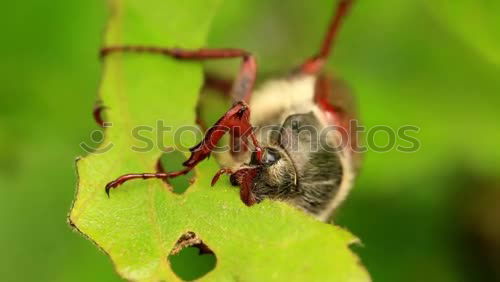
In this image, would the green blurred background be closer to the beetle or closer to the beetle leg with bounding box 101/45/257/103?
the beetle

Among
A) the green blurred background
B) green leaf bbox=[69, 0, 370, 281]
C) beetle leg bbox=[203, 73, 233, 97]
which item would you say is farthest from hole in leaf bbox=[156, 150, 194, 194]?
beetle leg bbox=[203, 73, 233, 97]

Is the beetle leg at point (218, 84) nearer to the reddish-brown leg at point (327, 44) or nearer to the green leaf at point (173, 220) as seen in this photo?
the reddish-brown leg at point (327, 44)

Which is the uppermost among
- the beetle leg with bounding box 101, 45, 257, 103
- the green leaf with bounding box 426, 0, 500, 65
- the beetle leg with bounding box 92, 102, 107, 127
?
the green leaf with bounding box 426, 0, 500, 65

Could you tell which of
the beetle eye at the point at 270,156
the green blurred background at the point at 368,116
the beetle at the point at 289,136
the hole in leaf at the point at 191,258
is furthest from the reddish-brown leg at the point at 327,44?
the hole in leaf at the point at 191,258

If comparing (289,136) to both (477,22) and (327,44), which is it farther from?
(477,22)

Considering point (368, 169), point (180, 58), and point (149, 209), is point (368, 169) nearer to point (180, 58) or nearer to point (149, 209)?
point (180, 58)

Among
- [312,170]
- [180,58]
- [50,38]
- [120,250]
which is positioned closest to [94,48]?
[50,38]
